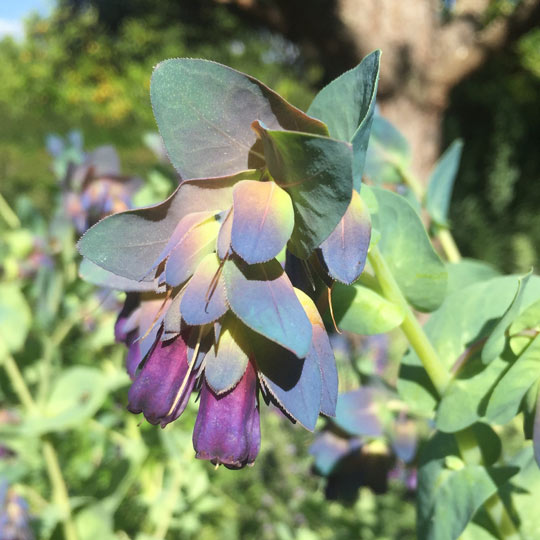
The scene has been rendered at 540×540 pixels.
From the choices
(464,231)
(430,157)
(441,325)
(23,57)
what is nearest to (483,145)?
(464,231)

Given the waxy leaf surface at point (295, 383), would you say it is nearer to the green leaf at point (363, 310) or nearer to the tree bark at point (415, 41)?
the green leaf at point (363, 310)

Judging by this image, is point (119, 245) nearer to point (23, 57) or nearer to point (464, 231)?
point (464, 231)

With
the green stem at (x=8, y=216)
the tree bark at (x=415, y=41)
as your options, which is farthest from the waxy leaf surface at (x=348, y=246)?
the tree bark at (x=415, y=41)

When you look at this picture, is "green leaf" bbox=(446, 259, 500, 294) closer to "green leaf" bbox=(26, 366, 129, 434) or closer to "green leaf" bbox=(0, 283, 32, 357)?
"green leaf" bbox=(26, 366, 129, 434)

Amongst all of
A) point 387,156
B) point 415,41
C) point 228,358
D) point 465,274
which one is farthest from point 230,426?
point 415,41

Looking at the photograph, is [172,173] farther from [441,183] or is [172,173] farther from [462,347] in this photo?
[462,347]

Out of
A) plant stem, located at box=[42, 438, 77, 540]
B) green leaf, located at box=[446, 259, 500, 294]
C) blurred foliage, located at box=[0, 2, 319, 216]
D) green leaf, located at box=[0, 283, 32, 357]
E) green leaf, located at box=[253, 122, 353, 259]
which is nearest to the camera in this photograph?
green leaf, located at box=[253, 122, 353, 259]

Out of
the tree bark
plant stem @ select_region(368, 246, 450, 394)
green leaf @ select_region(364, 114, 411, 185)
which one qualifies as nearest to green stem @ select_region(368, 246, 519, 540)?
plant stem @ select_region(368, 246, 450, 394)
